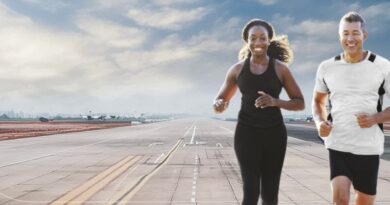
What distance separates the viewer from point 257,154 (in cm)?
479

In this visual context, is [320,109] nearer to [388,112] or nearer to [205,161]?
[388,112]

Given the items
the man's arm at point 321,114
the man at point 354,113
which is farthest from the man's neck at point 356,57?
the man's arm at point 321,114

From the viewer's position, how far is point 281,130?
484 cm

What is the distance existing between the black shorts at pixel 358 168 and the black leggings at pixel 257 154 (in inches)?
20.8

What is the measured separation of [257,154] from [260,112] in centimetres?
40

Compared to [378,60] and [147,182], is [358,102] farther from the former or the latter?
[147,182]

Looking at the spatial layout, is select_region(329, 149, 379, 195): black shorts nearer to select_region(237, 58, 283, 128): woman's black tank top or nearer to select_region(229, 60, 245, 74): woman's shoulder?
select_region(237, 58, 283, 128): woman's black tank top

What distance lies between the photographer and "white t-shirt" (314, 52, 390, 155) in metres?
4.66

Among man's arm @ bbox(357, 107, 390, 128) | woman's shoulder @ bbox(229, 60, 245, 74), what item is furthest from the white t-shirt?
woman's shoulder @ bbox(229, 60, 245, 74)

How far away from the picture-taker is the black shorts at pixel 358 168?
4703mm

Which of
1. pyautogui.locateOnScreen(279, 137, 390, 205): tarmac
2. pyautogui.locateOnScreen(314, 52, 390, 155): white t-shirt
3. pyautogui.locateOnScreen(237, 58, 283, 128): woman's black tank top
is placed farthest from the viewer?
pyautogui.locateOnScreen(279, 137, 390, 205): tarmac

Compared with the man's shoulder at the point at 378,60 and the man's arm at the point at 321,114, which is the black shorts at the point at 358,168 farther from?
the man's shoulder at the point at 378,60

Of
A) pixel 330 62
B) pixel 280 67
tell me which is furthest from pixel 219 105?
pixel 330 62

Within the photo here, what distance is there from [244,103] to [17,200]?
28.4 ft
